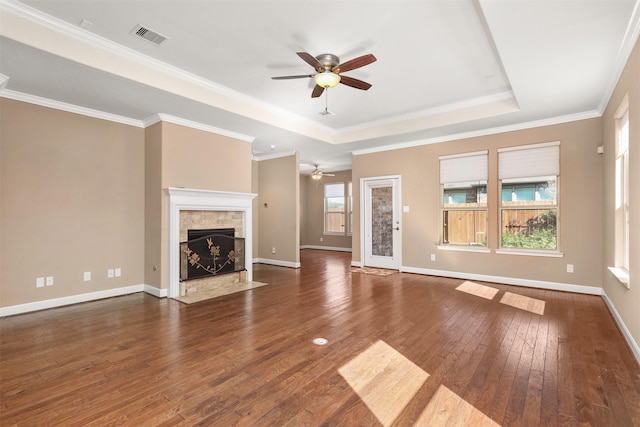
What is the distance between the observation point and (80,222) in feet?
14.7

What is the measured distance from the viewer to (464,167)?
5.91 metres

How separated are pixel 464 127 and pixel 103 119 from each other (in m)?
5.83

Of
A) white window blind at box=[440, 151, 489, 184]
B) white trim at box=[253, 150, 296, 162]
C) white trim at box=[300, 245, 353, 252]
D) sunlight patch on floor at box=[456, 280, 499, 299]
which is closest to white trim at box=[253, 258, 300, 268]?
white trim at box=[253, 150, 296, 162]

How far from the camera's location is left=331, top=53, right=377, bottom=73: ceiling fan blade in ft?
10.2

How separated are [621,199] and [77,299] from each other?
23.4 ft

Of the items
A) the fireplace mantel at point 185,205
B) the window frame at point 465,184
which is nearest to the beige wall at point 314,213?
the window frame at point 465,184

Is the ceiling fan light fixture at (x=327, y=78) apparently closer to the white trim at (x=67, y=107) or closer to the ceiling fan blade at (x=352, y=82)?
the ceiling fan blade at (x=352, y=82)

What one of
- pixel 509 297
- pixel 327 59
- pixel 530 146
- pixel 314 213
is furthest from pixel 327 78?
pixel 314 213

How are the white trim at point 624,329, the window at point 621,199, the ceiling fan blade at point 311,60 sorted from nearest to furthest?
1. the white trim at point 624,329
2. the ceiling fan blade at point 311,60
3. the window at point 621,199

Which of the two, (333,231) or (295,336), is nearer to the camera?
(295,336)

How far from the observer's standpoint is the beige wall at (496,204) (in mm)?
4738

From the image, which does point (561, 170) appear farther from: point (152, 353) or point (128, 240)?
point (128, 240)

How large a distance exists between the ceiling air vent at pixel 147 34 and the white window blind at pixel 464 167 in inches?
198

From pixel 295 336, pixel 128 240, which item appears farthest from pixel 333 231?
pixel 295 336
